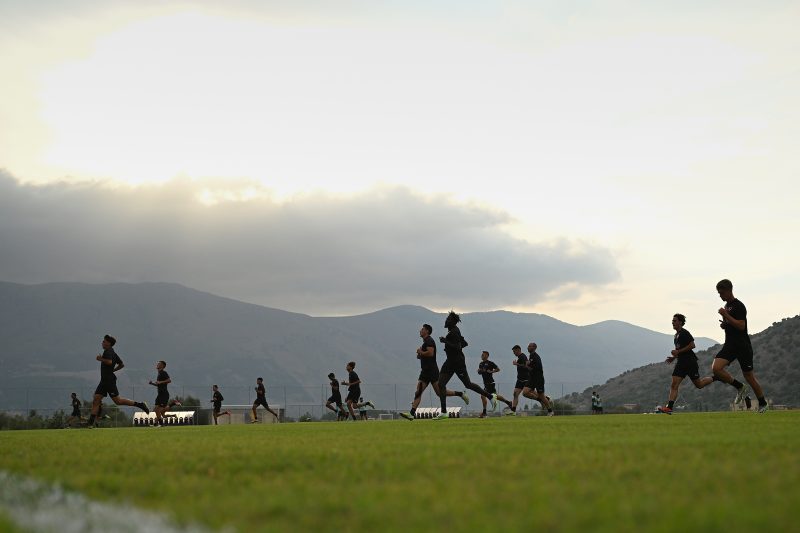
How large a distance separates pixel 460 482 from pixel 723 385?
108574 millimetres

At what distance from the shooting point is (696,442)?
10469 mm

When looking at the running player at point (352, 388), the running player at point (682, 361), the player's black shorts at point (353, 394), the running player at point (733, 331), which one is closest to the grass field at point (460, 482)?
the running player at point (733, 331)

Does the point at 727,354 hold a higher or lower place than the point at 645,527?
higher

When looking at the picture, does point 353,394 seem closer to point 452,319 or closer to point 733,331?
point 452,319

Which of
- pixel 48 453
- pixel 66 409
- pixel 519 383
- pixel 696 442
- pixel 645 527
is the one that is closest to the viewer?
pixel 645 527

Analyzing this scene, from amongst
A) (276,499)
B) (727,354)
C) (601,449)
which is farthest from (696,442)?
(727,354)

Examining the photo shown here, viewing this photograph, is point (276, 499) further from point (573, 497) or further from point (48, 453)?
point (48, 453)

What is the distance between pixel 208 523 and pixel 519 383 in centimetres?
2812

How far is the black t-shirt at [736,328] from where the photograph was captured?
19891 mm

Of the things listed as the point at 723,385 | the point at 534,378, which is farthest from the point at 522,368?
the point at 723,385

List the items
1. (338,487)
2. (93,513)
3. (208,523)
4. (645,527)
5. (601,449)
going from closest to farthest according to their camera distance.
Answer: (645,527), (208,523), (93,513), (338,487), (601,449)

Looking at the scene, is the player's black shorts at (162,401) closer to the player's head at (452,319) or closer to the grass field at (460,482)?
the player's head at (452,319)

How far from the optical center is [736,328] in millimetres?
19828

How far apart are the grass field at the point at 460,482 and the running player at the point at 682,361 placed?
1090 cm
